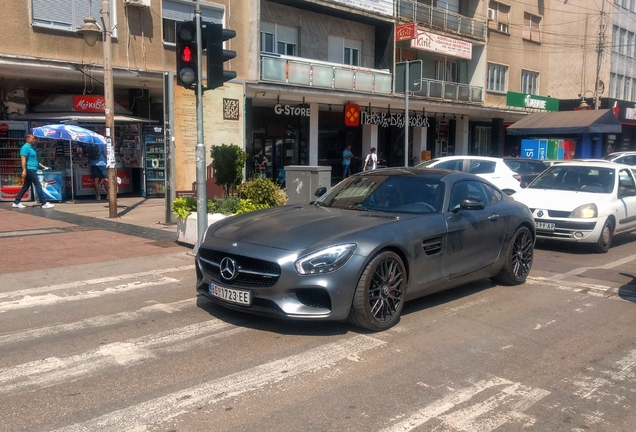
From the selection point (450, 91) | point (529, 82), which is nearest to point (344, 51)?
point (450, 91)

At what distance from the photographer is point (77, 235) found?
1206 centimetres

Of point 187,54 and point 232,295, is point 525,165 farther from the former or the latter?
point 232,295

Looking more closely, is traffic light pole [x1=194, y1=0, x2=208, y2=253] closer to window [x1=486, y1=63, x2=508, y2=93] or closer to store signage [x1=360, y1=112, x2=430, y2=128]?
store signage [x1=360, y1=112, x2=430, y2=128]

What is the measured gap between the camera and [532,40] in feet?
119

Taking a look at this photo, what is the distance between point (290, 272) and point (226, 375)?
1.06m

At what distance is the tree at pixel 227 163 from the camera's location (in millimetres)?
11766

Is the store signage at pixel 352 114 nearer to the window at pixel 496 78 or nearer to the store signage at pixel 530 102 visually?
the window at pixel 496 78

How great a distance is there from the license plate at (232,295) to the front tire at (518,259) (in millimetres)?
3669

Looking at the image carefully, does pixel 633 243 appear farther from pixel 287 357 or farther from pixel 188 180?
pixel 287 357

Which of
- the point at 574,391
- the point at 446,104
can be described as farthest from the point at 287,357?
the point at 446,104

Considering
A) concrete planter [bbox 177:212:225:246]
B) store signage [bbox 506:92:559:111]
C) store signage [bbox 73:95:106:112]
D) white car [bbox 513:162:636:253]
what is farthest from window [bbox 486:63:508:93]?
concrete planter [bbox 177:212:225:246]

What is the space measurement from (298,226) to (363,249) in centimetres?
70

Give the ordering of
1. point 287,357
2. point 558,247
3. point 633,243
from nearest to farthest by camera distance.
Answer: point 287,357 → point 558,247 → point 633,243

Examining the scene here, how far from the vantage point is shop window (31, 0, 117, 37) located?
650 inches
